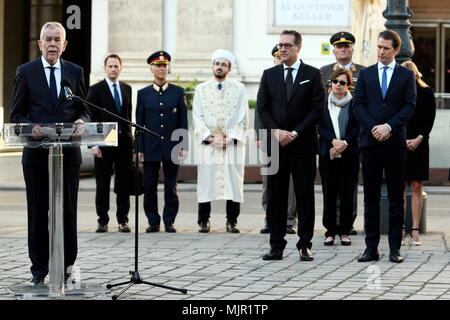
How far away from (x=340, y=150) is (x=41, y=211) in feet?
13.8

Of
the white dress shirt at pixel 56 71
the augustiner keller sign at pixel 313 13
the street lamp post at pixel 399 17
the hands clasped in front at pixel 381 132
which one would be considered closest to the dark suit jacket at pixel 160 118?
the street lamp post at pixel 399 17

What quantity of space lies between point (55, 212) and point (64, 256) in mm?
752

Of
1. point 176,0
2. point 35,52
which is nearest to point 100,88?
point 176,0

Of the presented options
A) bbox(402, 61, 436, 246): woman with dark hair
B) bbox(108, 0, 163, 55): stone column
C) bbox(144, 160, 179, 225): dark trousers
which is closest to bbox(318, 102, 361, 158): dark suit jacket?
bbox(402, 61, 436, 246): woman with dark hair

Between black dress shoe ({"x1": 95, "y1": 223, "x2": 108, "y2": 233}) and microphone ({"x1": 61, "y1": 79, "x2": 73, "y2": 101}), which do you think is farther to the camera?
black dress shoe ({"x1": 95, "y1": 223, "x2": 108, "y2": 233})

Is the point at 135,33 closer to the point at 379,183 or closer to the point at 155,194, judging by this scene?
the point at 155,194

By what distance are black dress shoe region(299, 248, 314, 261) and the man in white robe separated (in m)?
2.57

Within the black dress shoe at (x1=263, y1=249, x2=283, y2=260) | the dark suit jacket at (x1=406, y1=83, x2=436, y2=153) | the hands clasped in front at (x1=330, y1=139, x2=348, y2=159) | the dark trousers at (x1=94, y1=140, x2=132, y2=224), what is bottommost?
the black dress shoe at (x1=263, y1=249, x2=283, y2=260)

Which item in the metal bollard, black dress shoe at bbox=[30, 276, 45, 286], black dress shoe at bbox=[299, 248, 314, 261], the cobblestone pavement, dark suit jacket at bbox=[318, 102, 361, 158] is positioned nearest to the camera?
the cobblestone pavement

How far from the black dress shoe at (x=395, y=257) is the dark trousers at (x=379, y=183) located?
0.42 feet

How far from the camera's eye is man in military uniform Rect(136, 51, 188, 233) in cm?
1432

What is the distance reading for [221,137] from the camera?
46.5 feet

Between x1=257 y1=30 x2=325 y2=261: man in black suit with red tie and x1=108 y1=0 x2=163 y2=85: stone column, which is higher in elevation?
x1=108 y1=0 x2=163 y2=85: stone column

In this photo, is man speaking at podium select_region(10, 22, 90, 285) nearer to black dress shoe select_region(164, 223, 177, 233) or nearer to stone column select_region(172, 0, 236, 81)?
black dress shoe select_region(164, 223, 177, 233)
